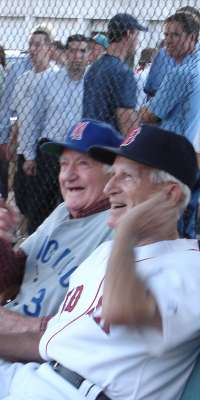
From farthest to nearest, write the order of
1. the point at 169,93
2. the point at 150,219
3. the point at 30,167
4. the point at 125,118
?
1. the point at 30,167
2. the point at 125,118
3. the point at 169,93
4. the point at 150,219

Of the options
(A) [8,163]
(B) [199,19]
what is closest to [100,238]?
(B) [199,19]

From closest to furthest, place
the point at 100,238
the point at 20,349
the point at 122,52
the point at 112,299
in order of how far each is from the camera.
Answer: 1. the point at 112,299
2. the point at 20,349
3. the point at 100,238
4. the point at 122,52

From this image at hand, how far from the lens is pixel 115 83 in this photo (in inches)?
170

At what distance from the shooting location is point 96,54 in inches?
194

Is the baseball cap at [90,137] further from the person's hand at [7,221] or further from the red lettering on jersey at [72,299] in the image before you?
the red lettering on jersey at [72,299]

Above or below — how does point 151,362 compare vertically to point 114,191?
below

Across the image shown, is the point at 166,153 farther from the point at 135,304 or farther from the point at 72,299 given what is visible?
the point at 135,304

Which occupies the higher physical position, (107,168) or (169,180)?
(169,180)

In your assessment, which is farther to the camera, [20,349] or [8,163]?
[8,163]

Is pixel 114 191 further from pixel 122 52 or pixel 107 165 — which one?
pixel 122 52

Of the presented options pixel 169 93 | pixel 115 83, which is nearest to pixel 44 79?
pixel 115 83

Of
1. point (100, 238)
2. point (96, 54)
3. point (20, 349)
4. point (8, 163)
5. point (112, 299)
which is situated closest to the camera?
point (112, 299)

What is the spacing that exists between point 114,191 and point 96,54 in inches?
112

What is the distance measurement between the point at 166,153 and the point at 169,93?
204cm
